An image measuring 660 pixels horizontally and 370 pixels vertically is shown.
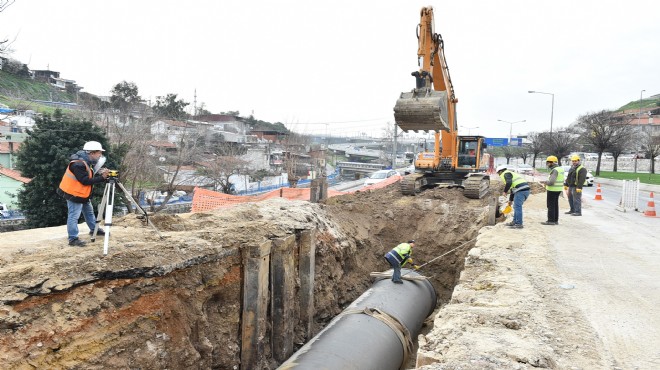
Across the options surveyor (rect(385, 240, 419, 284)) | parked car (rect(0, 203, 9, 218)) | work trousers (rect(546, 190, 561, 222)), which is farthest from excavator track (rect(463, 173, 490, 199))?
parked car (rect(0, 203, 9, 218))

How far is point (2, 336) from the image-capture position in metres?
4.67

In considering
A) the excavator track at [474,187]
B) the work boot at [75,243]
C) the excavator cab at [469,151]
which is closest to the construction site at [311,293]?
the work boot at [75,243]

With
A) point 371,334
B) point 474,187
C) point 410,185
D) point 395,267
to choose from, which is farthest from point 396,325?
point 410,185

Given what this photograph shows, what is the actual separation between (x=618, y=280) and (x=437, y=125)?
5.96 metres

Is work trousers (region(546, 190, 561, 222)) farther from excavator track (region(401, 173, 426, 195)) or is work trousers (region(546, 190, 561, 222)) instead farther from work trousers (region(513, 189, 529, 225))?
excavator track (region(401, 173, 426, 195))

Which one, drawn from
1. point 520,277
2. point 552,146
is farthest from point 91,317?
point 552,146

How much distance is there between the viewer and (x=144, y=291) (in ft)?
19.4

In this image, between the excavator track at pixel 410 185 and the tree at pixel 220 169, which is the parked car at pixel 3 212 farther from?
the excavator track at pixel 410 185

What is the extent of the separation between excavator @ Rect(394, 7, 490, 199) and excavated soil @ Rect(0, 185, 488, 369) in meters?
3.82

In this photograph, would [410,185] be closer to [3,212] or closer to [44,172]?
[44,172]

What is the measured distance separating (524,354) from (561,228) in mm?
7637

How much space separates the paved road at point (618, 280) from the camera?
4.54 metres

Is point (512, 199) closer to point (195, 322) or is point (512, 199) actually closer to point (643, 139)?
point (195, 322)

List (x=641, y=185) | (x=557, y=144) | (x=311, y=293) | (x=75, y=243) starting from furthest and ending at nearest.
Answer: (x=557, y=144), (x=641, y=185), (x=311, y=293), (x=75, y=243)
